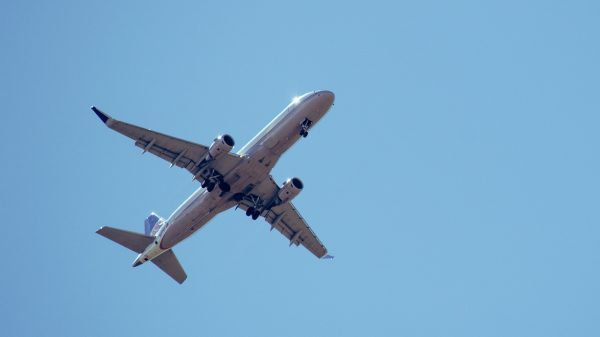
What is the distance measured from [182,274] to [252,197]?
9.16 metres

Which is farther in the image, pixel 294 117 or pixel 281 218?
pixel 281 218

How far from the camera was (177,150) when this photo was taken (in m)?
69.8

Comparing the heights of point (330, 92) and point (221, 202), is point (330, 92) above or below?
above

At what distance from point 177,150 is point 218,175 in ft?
11.7

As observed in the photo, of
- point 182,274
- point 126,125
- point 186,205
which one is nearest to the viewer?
point 126,125

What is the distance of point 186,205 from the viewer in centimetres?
7219

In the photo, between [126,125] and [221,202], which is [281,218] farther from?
[126,125]

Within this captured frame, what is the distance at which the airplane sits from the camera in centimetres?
6875

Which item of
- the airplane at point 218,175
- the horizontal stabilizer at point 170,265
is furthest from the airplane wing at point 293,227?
the horizontal stabilizer at point 170,265

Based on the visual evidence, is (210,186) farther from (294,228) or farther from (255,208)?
(294,228)

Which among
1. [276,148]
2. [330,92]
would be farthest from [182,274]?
[330,92]

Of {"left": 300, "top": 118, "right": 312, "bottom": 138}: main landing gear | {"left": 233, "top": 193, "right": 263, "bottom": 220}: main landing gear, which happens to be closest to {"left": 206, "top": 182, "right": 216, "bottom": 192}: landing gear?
{"left": 233, "top": 193, "right": 263, "bottom": 220}: main landing gear

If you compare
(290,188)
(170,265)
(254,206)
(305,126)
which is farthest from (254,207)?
(305,126)

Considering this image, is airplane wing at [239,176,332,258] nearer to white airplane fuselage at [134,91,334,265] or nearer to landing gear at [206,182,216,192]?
white airplane fuselage at [134,91,334,265]
